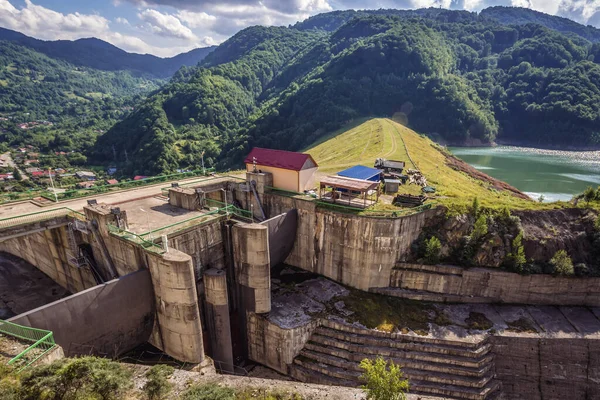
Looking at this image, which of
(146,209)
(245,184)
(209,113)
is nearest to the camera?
(146,209)

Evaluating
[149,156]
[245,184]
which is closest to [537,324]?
[245,184]

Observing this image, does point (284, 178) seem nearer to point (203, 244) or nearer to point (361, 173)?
point (361, 173)

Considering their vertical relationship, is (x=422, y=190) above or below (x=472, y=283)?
above

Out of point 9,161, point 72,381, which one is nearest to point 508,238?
point 72,381

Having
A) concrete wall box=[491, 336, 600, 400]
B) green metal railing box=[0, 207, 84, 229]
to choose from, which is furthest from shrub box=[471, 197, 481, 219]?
green metal railing box=[0, 207, 84, 229]

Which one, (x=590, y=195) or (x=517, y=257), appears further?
(x=590, y=195)

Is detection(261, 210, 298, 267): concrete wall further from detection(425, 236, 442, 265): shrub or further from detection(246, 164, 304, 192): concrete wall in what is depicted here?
detection(425, 236, 442, 265): shrub

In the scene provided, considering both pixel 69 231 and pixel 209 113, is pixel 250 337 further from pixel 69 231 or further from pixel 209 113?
pixel 209 113

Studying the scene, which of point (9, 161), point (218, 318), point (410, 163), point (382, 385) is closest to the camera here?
point (382, 385)
